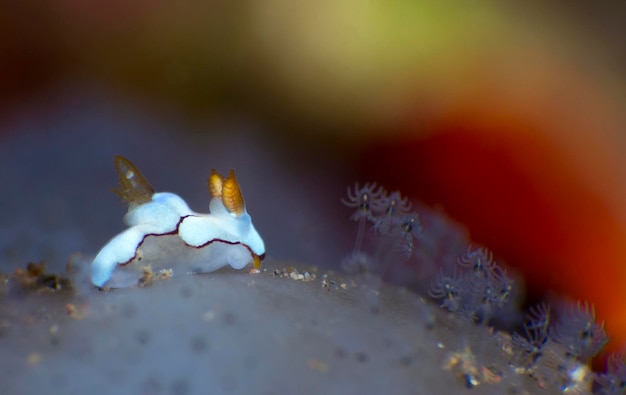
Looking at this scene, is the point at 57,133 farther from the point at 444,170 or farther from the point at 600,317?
the point at 600,317

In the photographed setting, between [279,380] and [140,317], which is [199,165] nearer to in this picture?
[140,317]

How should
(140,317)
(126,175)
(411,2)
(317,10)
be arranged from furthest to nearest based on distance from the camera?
(317,10) → (411,2) → (126,175) → (140,317)

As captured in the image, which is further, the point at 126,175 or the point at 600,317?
the point at 600,317

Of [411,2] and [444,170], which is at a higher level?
[411,2]

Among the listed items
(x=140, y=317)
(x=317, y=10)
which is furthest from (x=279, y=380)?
(x=317, y=10)

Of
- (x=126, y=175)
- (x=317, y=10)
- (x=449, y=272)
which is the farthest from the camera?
(x=317, y=10)

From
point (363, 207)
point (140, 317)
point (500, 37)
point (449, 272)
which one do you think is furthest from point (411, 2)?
point (140, 317)

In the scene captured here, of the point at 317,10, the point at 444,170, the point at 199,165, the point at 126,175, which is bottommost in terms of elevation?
the point at 199,165
